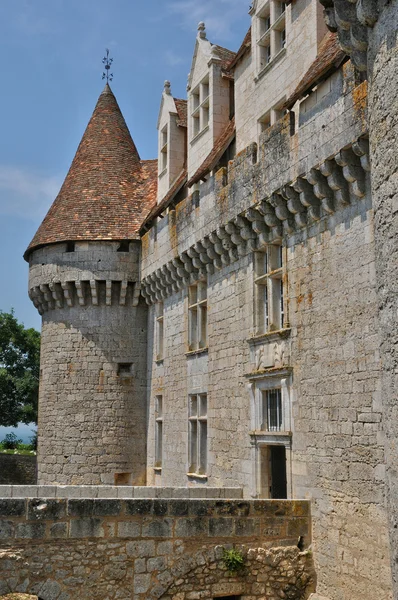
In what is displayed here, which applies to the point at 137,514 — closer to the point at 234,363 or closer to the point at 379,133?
the point at 234,363

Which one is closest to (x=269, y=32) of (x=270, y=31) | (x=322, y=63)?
(x=270, y=31)

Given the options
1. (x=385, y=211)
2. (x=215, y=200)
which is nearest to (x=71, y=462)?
(x=215, y=200)

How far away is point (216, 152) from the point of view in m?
14.5

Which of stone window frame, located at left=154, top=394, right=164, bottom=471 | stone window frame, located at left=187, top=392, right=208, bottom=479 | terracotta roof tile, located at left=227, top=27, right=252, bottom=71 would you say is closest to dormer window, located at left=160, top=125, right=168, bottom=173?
terracotta roof tile, located at left=227, top=27, right=252, bottom=71

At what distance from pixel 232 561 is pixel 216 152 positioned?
792 centimetres

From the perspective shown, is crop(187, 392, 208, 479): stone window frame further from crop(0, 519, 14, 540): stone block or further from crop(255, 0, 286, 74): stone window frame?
crop(255, 0, 286, 74): stone window frame

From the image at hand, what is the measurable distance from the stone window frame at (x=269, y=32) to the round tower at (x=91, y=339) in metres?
6.16

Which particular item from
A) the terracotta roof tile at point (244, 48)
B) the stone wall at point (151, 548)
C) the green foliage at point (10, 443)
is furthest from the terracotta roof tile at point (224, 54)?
the green foliage at point (10, 443)

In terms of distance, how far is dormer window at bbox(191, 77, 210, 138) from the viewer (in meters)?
15.9

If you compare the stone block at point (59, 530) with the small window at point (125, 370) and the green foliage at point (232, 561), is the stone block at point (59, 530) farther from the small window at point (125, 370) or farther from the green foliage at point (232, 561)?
the small window at point (125, 370)

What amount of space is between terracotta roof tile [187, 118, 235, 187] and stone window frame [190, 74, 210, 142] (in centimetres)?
72

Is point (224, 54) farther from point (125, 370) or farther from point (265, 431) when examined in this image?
point (265, 431)

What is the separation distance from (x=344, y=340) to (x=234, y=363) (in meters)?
3.60

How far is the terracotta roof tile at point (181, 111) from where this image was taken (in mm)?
17969
